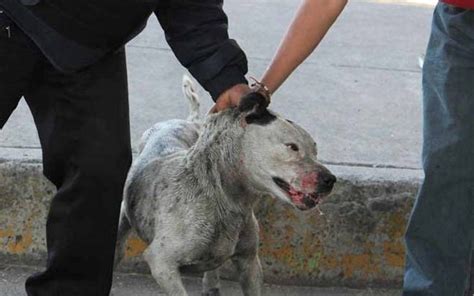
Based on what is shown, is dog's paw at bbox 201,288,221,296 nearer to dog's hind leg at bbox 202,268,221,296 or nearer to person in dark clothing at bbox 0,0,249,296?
dog's hind leg at bbox 202,268,221,296

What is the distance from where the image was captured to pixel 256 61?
247 inches

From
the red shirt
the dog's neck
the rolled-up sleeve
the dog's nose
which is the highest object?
the red shirt

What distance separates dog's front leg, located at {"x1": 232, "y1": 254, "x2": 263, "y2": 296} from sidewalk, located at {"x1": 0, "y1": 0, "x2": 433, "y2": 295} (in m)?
0.83

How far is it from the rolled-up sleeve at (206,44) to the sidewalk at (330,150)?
3.73 ft

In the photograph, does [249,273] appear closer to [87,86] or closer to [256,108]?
[256,108]

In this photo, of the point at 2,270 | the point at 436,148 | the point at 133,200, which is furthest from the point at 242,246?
the point at 2,270

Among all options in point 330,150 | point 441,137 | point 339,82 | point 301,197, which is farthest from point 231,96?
point 339,82

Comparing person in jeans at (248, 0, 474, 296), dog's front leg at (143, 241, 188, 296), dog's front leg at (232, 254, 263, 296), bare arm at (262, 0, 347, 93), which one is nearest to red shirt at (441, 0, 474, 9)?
person in jeans at (248, 0, 474, 296)

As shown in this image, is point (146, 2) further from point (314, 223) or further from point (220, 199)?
point (314, 223)

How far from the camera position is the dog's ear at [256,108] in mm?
3033

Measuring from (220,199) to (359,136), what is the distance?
6.38 ft

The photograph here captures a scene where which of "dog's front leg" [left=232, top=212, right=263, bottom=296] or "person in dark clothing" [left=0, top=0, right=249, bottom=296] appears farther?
"dog's front leg" [left=232, top=212, right=263, bottom=296]

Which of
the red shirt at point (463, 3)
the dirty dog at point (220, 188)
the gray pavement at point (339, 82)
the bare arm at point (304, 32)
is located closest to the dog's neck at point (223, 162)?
the dirty dog at point (220, 188)

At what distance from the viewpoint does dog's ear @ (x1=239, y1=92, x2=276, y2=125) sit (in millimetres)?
3033
